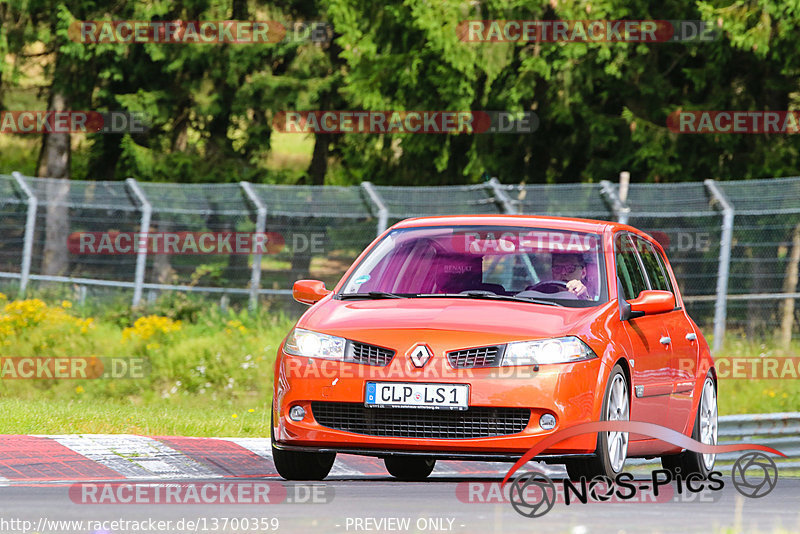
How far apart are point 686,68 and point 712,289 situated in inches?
352

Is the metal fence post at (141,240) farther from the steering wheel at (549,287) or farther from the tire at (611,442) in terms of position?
the tire at (611,442)

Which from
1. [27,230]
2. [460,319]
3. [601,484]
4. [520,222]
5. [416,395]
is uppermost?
[520,222]

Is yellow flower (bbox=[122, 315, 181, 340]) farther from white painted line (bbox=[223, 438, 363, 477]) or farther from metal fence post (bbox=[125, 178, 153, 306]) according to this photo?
white painted line (bbox=[223, 438, 363, 477])

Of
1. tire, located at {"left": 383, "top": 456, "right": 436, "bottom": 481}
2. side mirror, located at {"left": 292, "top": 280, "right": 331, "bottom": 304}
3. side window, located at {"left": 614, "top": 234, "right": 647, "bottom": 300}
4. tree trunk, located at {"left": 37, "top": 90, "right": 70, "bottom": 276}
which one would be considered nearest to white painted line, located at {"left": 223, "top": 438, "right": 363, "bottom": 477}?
tire, located at {"left": 383, "top": 456, "right": 436, "bottom": 481}

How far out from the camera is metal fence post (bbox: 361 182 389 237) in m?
17.7

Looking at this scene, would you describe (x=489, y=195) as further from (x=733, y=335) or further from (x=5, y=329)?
(x=5, y=329)

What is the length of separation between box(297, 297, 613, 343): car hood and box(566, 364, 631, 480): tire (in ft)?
1.19

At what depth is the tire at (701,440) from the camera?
9.51 m

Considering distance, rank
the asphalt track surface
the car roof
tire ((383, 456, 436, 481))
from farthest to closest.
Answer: tire ((383, 456, 436, 481)) < the car roof < the asphalt track surface

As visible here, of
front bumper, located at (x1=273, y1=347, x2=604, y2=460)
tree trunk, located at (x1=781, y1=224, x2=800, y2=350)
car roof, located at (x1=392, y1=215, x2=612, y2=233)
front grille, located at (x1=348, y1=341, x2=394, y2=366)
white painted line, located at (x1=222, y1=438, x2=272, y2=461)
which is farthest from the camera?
tree trunk, located at (x1=781, y1=224, x2=800, y2=350)

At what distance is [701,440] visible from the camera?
9.62 meters

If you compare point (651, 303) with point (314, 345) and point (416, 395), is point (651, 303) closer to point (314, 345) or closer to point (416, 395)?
point (416, 395)

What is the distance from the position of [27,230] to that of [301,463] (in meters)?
13.7

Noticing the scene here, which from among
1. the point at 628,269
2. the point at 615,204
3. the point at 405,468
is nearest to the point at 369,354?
the point at 405,468
